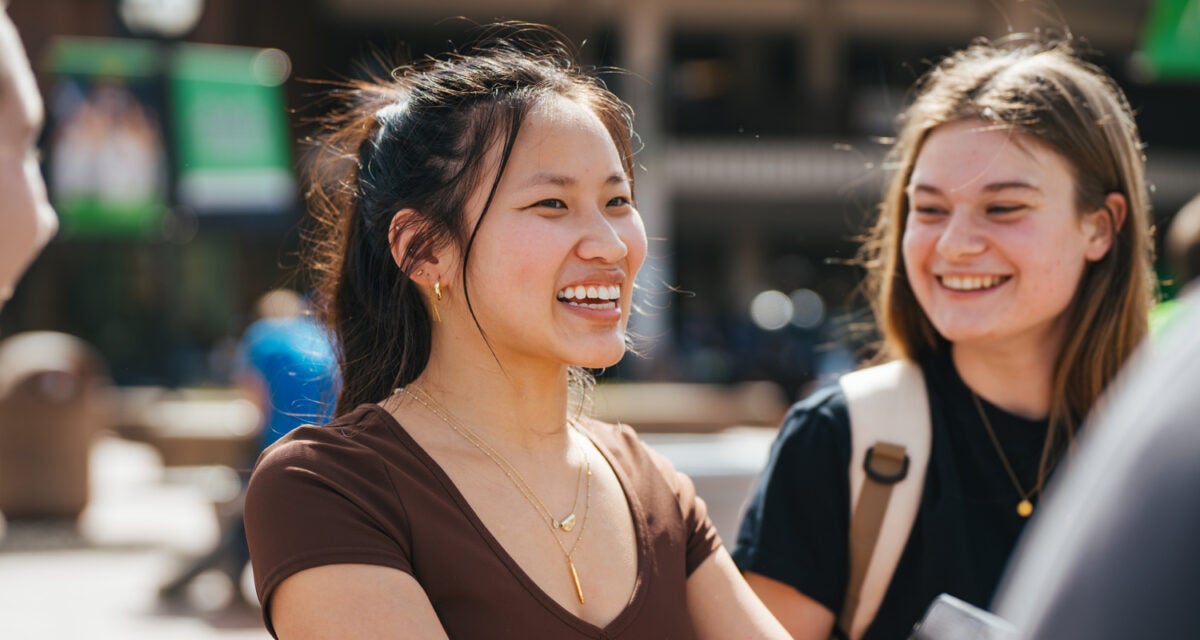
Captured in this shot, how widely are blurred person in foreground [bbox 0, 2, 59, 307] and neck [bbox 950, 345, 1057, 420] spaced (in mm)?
1705

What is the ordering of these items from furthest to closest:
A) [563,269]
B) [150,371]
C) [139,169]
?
1. [150,371]
2. [139,169]
3. [563,269]

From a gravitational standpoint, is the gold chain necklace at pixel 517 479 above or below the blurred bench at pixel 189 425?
above

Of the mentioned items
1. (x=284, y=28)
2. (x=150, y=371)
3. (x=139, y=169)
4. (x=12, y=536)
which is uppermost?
(x=284, y=28)

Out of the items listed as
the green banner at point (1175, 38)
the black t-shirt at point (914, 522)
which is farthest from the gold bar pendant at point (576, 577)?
the green banner at point (1175, 38)

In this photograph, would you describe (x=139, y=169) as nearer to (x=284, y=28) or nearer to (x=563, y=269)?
(x=284, y=28)

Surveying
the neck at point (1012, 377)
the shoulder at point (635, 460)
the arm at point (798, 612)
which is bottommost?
the arm at point (798, 612)

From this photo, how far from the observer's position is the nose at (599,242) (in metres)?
1.86

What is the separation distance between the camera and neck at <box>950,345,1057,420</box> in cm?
256

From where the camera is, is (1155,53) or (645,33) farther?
(645,33)

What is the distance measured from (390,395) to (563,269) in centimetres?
33

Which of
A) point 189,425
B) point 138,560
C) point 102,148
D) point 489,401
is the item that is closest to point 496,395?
point 489,401

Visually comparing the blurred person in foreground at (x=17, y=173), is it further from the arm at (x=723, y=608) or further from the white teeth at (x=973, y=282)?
the white teeth at (x=973, y=282)

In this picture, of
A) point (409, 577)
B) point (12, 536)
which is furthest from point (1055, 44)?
point (12, 536)

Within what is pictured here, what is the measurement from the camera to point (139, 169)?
1459cm
